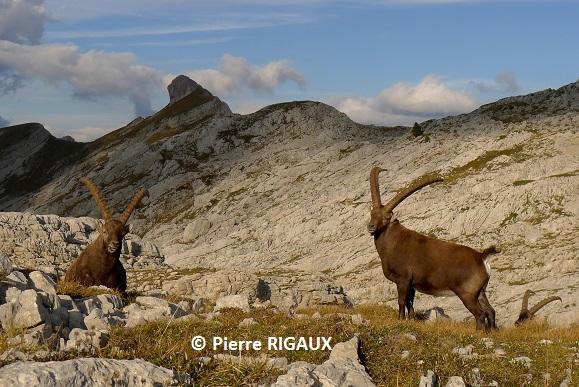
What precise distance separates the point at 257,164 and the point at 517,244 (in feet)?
171

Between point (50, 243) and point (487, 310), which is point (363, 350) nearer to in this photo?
point (487, 310)

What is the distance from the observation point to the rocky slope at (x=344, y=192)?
158 ft

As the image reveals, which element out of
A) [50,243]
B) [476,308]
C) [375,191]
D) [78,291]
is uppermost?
[375,191]

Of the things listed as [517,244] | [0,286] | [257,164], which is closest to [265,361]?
[0,286]

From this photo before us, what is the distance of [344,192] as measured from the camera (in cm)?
7250

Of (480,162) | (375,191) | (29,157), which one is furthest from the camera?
(29,157)

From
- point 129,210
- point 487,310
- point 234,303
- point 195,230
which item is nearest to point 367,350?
point 234,303

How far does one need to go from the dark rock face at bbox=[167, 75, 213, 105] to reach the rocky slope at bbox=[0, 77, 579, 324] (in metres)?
23.4

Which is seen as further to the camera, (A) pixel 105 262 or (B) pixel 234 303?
(A) pixel 105 262

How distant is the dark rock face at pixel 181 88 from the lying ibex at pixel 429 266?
130 metres

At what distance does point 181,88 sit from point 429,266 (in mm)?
138682

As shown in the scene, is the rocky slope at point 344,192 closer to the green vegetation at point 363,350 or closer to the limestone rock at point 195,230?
the limestone rock at point 195,230

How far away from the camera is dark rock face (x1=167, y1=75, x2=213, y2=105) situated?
146 meters

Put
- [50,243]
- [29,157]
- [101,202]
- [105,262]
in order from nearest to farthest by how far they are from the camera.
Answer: [105,262] < [101,202] < [50,243] < [29,157]
